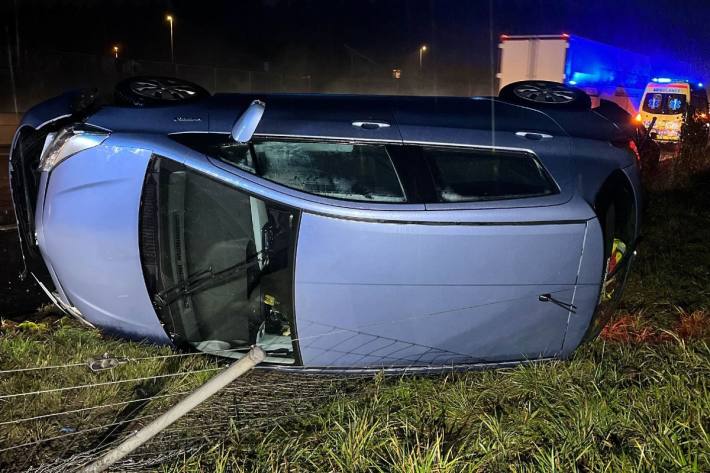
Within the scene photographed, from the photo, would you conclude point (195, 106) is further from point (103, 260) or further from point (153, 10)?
point (153, 10)

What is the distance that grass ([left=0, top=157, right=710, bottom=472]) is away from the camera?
7.92 feet

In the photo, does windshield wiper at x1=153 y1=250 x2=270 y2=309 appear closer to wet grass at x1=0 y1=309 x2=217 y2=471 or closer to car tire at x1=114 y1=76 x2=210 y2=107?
wet grass at x1=0 y1=309 x2=217 y2=471

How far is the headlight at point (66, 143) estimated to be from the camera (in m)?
3.11

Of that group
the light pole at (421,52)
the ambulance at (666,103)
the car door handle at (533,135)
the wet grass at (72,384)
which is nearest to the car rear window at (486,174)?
the car door handle at (533,135)

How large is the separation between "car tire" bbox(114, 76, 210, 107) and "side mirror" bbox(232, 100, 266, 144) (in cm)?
58

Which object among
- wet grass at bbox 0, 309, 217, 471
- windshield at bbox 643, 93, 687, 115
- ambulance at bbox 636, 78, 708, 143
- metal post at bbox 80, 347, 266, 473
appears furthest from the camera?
windshield at bbox 643, 93, 687, 115

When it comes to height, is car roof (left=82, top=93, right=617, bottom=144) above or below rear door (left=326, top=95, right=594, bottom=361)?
above

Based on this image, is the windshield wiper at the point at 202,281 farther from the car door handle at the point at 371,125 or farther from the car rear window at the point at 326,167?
the car door handle at the point at 371,125

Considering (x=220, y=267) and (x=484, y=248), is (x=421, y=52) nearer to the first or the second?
(x=220, y=267)

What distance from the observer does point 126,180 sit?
10.2 ft

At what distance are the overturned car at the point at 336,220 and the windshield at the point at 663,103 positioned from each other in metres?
15.1

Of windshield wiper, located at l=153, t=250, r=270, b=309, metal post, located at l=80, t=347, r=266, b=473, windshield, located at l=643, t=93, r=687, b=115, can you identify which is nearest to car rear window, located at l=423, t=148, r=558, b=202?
windshield wiper, located at l=153, t=250, r=270, b=309

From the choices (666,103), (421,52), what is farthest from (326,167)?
(421,52)

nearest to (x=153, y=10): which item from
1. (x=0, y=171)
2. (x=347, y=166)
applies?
(x=0, y=171)
